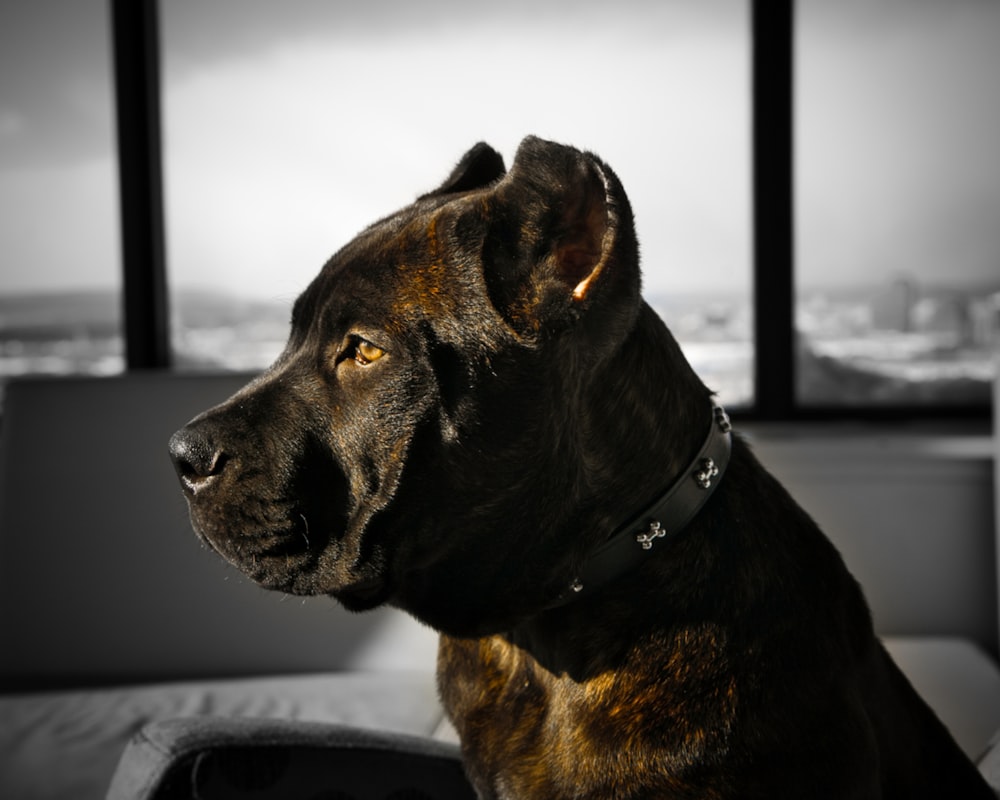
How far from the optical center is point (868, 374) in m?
2.97

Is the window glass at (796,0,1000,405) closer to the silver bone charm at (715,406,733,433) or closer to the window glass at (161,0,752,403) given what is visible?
the window glass at (161,0,752,403)

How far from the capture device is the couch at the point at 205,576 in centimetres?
224

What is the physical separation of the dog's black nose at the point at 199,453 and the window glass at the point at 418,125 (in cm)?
187

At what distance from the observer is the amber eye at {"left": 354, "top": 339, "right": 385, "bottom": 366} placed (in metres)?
1.03

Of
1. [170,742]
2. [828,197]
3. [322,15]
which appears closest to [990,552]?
[828,197]

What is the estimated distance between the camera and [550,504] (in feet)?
3.42

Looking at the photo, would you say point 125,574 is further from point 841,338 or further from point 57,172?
point 841,338

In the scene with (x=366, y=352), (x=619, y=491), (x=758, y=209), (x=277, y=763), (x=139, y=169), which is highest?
(x=139, y=169)

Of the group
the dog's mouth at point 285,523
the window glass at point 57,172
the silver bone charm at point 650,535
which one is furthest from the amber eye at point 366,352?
the window glass at point 57,172

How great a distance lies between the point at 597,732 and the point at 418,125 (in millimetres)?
2226

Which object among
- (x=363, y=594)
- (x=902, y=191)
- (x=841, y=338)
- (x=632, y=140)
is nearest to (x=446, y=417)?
(x=363, y=594)

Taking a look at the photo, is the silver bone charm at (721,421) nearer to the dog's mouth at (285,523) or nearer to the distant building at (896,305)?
the dog's mouth at (285,523)

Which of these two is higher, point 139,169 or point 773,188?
point 139,169

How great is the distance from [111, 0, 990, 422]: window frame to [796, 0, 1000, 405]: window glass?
9 cm
